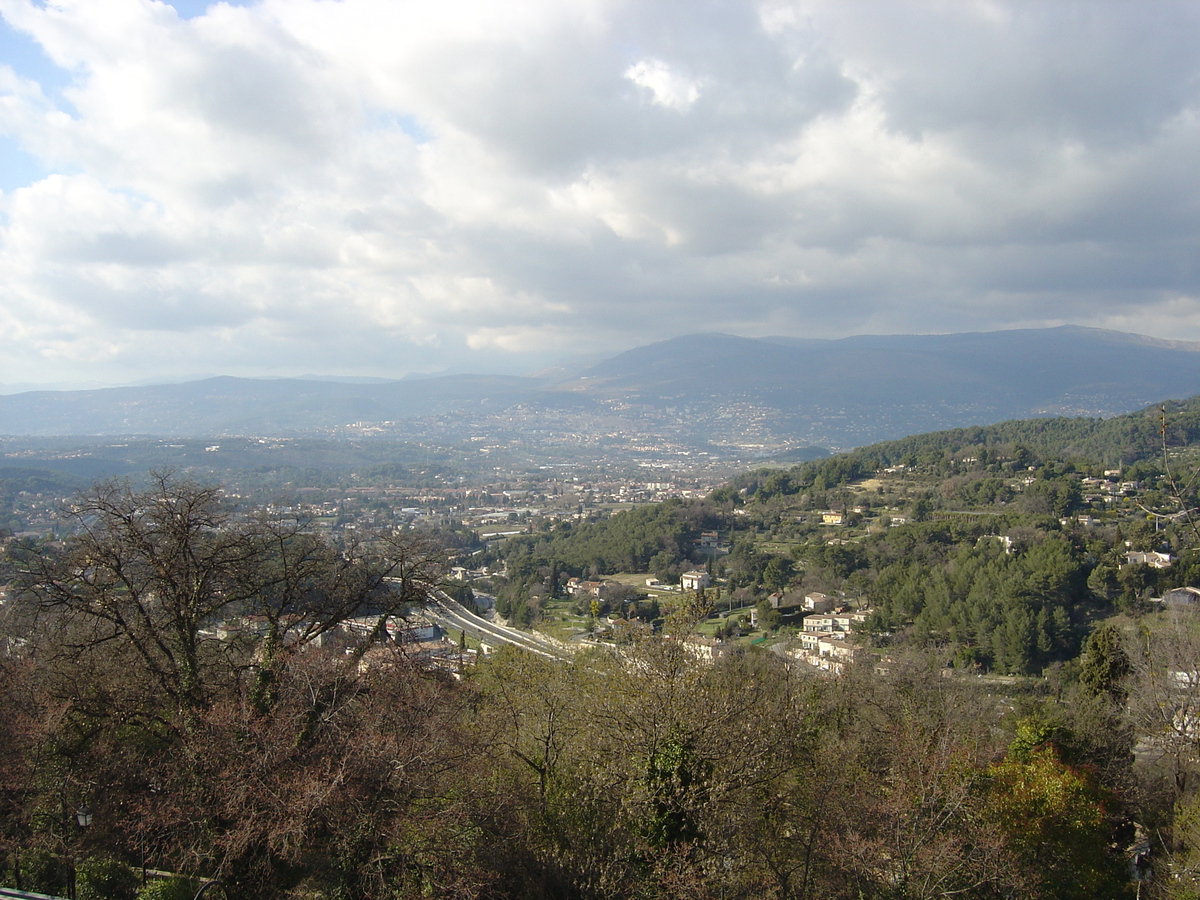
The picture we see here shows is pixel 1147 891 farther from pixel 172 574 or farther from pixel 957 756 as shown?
pixel 172 574

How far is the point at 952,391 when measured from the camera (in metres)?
197

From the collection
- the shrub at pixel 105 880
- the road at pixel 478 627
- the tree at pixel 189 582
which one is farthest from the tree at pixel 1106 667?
the shrub at pixel 105 880

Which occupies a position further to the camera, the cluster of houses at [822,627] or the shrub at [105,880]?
the cluster of houses at [822,627]

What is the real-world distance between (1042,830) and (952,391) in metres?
209

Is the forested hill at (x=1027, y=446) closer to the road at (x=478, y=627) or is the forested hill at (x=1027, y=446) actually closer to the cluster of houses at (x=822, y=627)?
the cluster of houses at (x=822, y=627)

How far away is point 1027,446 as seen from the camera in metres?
49.5

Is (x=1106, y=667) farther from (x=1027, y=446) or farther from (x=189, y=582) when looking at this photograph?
(x=1027, y=446)

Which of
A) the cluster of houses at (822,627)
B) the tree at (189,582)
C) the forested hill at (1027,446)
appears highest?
the tree at (189,582)

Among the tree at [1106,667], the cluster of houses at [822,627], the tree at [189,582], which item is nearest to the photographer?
the tree at [189,582]

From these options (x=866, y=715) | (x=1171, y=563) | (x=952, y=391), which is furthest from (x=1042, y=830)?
(x=952, y=391)

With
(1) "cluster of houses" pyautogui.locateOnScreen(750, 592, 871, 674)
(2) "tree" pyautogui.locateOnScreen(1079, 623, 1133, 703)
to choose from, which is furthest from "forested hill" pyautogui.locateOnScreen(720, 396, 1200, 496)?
(2) "tree" pyautogui.locateOnScreen(1079, 623, 1133, 703)

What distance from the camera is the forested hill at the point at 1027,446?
48000mm

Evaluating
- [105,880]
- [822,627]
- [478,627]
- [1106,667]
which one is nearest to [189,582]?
[105,880]

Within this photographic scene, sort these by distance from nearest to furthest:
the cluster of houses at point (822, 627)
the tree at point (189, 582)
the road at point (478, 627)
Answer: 1. the tree at point (189, 582)
2. the cluster of houses at point (822, 627)
3. the road at point (478, 627)
